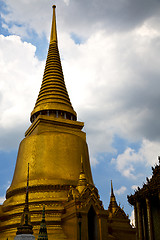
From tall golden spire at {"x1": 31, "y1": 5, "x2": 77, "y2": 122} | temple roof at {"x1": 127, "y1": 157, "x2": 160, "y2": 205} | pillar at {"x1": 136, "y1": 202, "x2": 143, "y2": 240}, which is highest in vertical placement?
tall golden spire at {"x1": 31, "y1": 5, "x2": 77, "y2": 122}

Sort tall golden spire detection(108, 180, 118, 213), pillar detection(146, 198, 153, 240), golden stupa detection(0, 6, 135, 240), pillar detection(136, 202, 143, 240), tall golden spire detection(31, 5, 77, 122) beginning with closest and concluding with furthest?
golden stupa detection(0, 6, 135, 240) < pillar detection(146, 198, 153, 240) < tall golden spire detection(108, 180, 118, 213) < pillar detection(136, 202, 143, 240) < tall golden spire detection(31, 5, 77, 122)

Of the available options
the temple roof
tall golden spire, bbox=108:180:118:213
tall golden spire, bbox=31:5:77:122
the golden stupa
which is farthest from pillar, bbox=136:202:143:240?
tall golden spire, bbox=31:5:77:122

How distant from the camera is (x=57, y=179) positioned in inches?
690

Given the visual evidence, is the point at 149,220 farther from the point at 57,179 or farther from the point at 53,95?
the point at 53,95

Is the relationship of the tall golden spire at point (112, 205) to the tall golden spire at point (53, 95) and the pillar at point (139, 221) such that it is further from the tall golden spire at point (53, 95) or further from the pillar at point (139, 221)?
the tall golden spire at point (53, 95)

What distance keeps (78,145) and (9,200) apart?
5.66 m

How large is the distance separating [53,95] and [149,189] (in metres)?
9.67

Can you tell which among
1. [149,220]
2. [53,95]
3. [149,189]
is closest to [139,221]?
[149,220]

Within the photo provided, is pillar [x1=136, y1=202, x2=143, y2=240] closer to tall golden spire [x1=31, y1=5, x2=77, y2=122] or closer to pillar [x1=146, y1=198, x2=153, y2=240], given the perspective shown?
pillar [x1=146, y1=198, x2=153, y2=240]

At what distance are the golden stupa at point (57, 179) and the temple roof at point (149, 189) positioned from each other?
244 centimetres

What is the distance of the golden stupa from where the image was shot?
586 inches

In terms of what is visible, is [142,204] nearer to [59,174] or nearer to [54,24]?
[59,174]

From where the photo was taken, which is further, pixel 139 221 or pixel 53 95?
pixel 53 95

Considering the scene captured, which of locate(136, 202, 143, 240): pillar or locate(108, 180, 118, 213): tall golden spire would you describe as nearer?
locate(108, 180, 118, 213): tall golden spire
